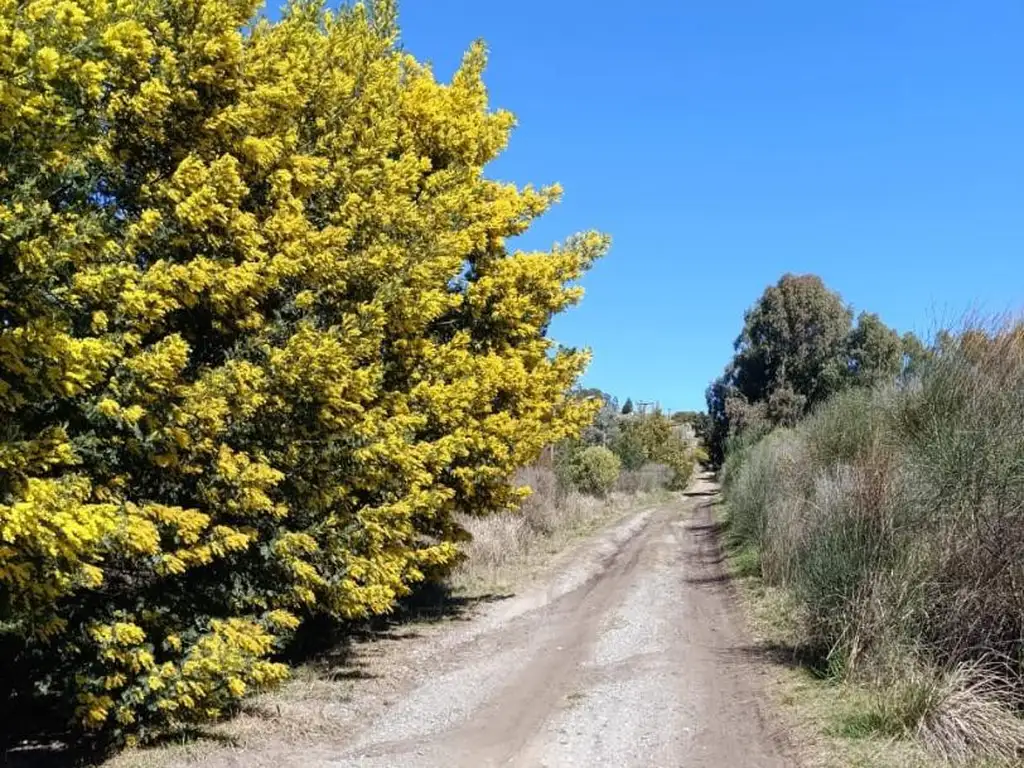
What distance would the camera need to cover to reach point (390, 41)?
11375 millimetres

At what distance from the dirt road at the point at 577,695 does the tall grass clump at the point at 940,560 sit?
1147 mm

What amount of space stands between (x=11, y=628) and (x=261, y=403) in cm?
245

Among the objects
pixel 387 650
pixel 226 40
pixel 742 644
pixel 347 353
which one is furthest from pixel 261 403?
pixel 742 644

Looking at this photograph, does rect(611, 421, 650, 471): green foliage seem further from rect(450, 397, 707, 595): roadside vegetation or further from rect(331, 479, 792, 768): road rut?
rect(331, 479, 792, 768): road rut

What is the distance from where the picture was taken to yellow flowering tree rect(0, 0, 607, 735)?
213 inches

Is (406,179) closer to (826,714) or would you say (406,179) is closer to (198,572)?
(198,572)

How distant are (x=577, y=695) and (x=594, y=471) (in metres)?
31.0

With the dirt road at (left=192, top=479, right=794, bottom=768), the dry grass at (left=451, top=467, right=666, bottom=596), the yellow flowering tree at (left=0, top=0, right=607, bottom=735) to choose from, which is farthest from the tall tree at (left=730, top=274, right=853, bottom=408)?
the yellow flowering tree at (left=0, top=0, right=607, bottom=735)

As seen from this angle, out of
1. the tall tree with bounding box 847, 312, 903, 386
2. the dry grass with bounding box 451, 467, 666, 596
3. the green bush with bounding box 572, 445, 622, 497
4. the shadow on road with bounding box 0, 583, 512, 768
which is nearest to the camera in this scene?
the shadow on road with bounding box 0, 583, 512, 768

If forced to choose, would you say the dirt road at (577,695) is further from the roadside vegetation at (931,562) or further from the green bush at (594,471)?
the green bush at (594,471)

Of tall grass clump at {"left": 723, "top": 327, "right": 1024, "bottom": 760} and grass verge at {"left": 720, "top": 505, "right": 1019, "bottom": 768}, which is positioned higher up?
tall grass clump at {"left": 723, "top": 327, "right": 1024, "bottom": 760}

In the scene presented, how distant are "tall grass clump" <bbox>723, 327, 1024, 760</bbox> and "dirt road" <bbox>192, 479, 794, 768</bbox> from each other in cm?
115

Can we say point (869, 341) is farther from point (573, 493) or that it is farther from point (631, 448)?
point (631, 448)

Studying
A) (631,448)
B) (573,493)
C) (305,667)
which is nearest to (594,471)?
(573,493)
